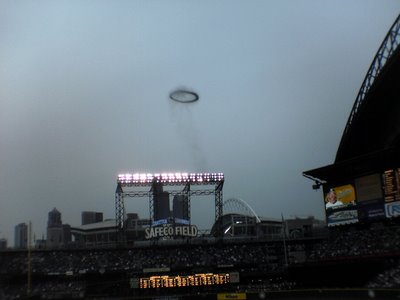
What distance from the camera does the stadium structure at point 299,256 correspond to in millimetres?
38969

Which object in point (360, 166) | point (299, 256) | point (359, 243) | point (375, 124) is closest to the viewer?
point (360, 166)

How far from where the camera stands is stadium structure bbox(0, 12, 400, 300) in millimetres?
38969

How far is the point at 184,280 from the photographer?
49.6 meters

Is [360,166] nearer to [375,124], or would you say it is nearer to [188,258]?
[375,124]

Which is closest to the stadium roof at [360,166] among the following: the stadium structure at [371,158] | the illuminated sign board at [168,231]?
the stadium structure at [371,158]

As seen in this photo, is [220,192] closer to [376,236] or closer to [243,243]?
[243,243]

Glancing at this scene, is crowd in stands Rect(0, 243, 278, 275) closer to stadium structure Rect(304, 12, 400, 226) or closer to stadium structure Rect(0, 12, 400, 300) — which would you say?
stadium structure Rect(0, 12, 400, 300)

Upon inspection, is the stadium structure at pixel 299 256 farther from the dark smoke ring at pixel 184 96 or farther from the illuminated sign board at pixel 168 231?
the dark smoke ring at pixel 184 96

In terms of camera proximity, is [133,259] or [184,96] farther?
[133,259]

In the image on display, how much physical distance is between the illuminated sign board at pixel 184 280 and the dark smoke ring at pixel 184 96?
2048cm

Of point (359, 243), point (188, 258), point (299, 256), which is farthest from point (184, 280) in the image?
point (359, 243)

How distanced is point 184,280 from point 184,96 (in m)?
21.0

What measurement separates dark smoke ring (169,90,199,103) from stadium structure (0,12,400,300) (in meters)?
14.4

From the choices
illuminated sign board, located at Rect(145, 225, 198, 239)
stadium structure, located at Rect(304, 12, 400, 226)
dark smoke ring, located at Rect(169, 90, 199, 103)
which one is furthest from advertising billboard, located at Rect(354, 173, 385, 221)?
illuminated sign board, located at Rect(145, 225, 198, 239)
